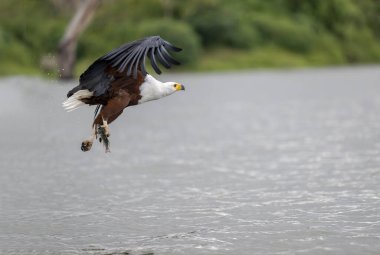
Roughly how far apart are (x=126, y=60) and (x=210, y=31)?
59.8 meters

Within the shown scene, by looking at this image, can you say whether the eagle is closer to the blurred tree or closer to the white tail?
the white tail

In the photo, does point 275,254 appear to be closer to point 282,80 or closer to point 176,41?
point 282,80

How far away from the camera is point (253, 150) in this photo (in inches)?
722

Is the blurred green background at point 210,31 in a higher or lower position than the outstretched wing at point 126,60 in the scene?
higher

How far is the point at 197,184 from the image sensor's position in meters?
14.1

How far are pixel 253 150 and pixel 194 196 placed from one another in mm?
5466

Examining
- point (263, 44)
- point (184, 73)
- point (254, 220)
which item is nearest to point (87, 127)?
point (254, 220)

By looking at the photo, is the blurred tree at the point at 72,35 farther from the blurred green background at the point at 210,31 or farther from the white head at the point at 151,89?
the white head at the point at 151,89

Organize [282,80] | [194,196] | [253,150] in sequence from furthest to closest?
[282,80] < [253,150] < [194,196]

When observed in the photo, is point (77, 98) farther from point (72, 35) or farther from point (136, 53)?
point (72, 35)

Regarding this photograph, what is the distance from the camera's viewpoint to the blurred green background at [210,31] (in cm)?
6397

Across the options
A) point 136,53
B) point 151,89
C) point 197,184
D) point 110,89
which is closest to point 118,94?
point 110,89

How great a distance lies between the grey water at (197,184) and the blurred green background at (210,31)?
35.2 meters

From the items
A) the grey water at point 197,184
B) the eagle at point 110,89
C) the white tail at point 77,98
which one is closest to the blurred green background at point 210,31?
the grey water at point 197,184
